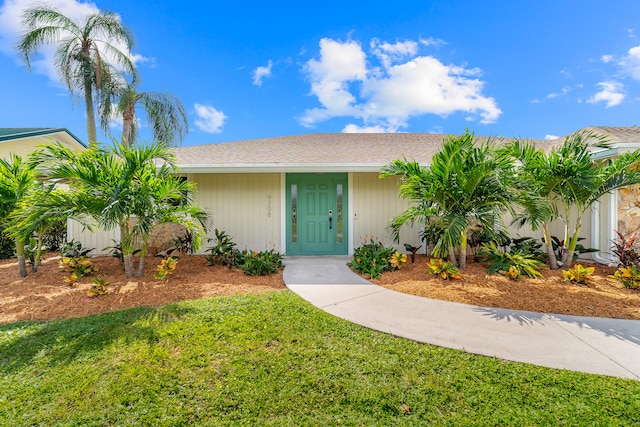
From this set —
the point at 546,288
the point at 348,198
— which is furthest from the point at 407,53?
the point at 546,288

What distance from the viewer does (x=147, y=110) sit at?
41.9 ft

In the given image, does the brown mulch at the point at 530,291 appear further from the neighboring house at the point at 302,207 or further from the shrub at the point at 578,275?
the neighboring house at the point at 302,207

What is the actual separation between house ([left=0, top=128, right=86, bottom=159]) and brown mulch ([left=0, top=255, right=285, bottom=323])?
5.98m

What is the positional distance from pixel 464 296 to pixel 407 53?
27.4ft

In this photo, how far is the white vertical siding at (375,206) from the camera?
7.31 m

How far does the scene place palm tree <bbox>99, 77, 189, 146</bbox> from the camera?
Answer: 12375mm

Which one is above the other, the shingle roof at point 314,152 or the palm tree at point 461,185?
the shingle roof at point 314,152

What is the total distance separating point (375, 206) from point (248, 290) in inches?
162

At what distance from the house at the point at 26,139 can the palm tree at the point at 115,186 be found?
6.45m

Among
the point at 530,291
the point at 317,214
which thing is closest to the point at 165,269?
the point at 317,214

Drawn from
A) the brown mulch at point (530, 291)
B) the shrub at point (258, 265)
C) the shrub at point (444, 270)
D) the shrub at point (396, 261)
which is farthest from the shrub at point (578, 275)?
the shrub at point (258, 265)

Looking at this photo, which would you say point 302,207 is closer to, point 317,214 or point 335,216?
point 317,214

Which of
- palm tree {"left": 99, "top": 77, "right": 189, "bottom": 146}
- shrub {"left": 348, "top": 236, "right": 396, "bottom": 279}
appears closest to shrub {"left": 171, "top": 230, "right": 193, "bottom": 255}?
shrub {"left": 348, "top": 236, "right": 396, "bottom": 279}

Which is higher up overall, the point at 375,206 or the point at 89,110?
the point at 89,110
